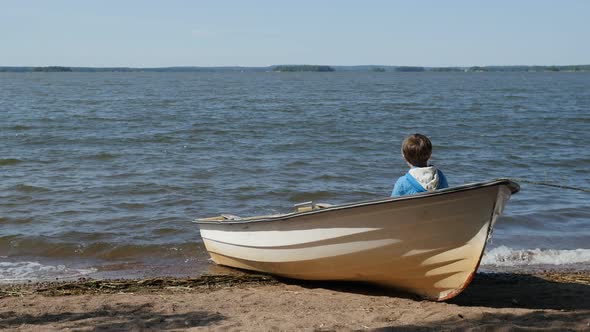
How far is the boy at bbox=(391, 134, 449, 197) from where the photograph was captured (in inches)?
254

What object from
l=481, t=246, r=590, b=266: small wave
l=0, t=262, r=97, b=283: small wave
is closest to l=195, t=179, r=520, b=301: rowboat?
l=0, t=262, r=97, b=283: small wave

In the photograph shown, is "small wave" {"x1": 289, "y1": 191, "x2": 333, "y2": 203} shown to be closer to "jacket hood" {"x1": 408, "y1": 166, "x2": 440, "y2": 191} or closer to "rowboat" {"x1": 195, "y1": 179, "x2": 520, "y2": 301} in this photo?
"rowboat" {"x1": 195, "y1": 179, "x2": 520, "y2": 301}

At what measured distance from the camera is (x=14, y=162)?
59.2 ft

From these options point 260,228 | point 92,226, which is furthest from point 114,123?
point 260,228

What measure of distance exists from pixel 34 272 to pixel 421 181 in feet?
18.0

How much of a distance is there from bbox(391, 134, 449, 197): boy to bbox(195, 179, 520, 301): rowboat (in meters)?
0.29

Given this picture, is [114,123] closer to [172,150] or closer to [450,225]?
[172,150]

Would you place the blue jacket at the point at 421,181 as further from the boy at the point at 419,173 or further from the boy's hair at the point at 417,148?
the boy's hair at the point at 417,148

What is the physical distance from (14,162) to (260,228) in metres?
12.4

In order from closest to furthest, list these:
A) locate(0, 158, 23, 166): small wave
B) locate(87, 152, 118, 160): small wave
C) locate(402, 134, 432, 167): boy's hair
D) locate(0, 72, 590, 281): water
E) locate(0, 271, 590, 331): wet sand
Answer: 1. locate(0, 271, 590, 331): wet sand
2. locate(402, 134, 432, 167): boy's hair
3. locate(0, 72, 590, 281): water
4. locate(0, 158, 23, 166): small wave
5. locate(87, 152, 118, 160): small wave

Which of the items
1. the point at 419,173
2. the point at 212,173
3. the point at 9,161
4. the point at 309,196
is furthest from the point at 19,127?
the point at 419,173

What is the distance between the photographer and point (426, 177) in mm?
6504

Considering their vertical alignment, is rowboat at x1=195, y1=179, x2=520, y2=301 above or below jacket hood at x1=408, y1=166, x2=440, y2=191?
Result: below

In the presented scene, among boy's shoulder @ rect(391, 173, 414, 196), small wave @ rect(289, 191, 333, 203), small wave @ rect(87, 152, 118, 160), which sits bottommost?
small wave @ rect(289, 191, 333, 203)
